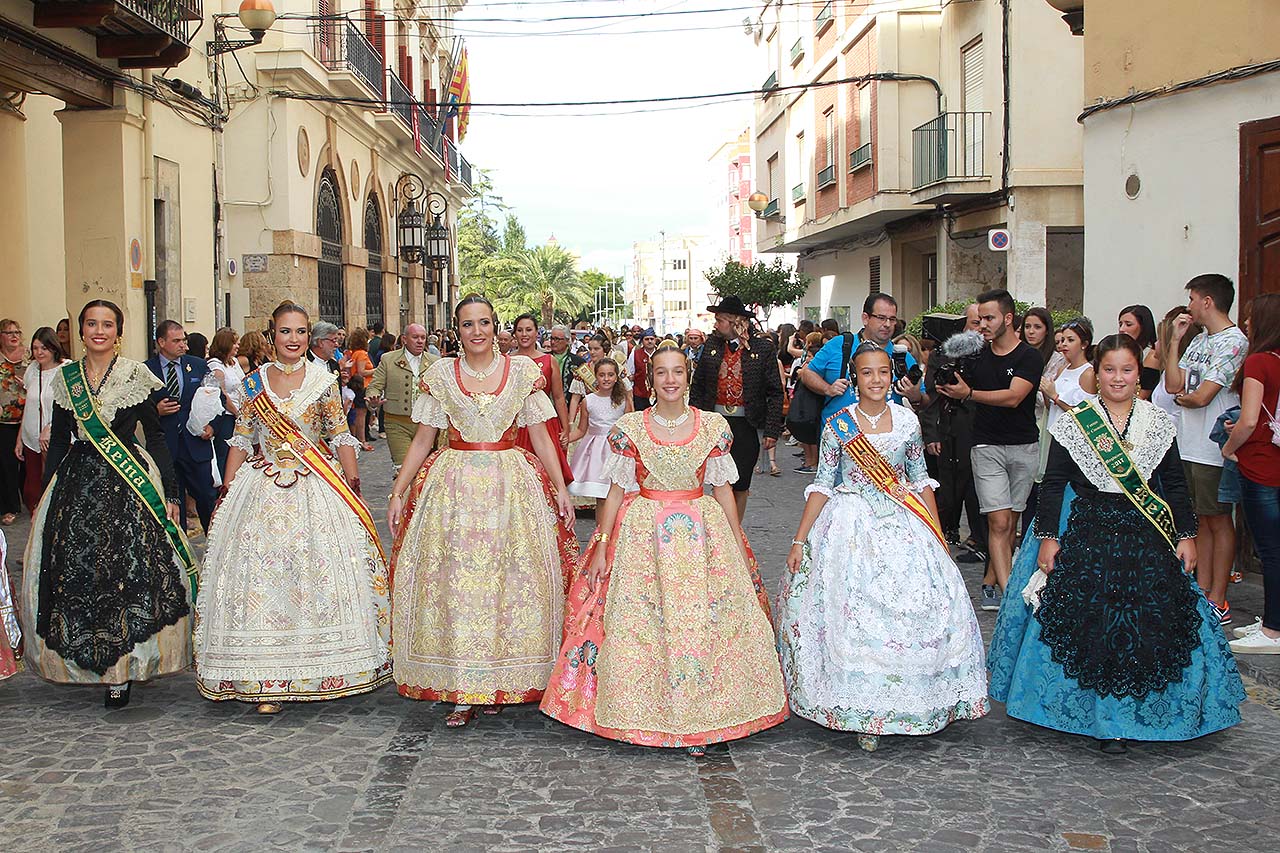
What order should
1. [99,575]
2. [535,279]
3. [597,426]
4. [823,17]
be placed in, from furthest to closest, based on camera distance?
[535,279], [823,17], [597,426], [99,575]

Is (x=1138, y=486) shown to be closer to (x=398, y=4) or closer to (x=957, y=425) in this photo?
(x=957, y=425)

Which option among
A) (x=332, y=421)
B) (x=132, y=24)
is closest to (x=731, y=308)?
(x=332, y=421)

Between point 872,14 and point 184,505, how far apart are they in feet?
53.7

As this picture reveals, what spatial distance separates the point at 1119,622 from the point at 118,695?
456cm

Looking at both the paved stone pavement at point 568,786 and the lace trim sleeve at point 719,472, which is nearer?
the paved stone pavement at point 568,786

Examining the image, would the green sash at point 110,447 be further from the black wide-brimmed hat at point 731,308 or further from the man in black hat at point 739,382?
the black wide-brimmed hat at point 731,308

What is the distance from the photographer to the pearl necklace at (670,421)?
5.64m

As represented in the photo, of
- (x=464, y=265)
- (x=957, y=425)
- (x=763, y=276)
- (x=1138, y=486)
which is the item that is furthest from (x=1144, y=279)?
(x=464, y=265)

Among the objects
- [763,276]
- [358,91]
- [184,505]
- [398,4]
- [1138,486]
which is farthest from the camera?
[763,276]

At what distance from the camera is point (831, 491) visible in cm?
570

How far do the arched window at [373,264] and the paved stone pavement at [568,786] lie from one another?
68.5 ft

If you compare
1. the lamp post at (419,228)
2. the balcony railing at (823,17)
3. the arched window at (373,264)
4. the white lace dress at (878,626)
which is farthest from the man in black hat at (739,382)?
the lamp post at (419,228)

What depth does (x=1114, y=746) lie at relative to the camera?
5.29m

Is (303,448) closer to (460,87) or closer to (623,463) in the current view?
(623,463)
